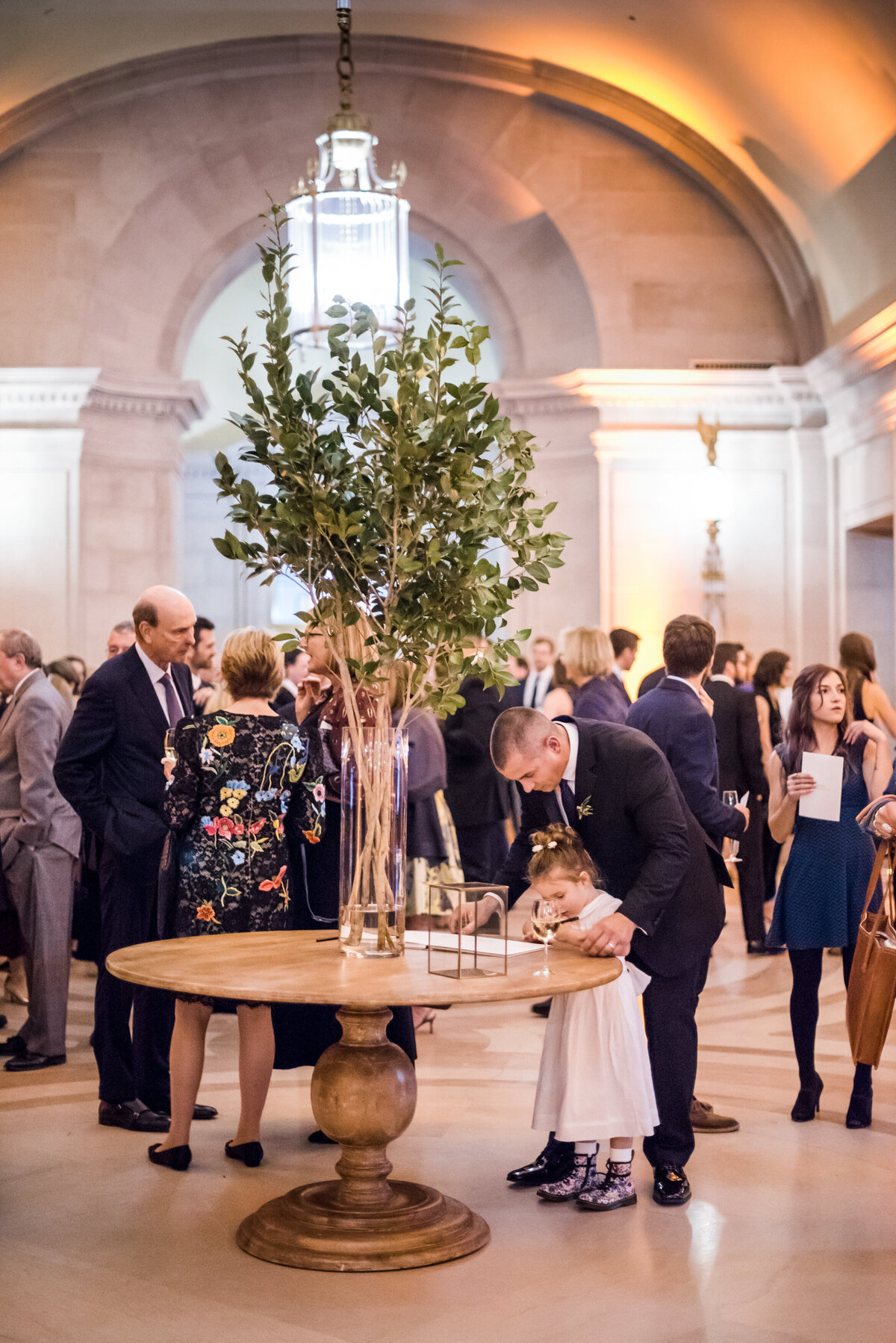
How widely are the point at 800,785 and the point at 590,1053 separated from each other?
5.12 ft

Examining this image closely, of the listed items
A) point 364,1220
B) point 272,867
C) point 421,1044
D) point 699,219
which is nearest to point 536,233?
point 699,219

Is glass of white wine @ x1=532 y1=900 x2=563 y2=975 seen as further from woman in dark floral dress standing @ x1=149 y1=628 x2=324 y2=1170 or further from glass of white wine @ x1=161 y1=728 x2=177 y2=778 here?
glass of white wine @ x1=161 y1=728 x2=177 y2=778

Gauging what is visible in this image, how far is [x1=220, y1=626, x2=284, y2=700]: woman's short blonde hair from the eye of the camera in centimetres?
447

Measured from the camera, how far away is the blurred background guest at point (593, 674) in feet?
22.6

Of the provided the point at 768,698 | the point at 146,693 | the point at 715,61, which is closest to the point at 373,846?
the point at 146,693

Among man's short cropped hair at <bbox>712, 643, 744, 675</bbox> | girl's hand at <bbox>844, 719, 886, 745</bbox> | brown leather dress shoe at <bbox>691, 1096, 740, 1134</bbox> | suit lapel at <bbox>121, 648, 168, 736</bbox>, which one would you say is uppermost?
man's short cropped hair at <bbox>712, 643, 744, 675</bbox>

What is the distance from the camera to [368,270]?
10.9m

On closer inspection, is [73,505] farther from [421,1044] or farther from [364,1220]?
[364,1220]

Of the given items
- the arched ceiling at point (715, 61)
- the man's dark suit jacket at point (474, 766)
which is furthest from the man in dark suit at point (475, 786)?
the arched ceiling at point (715, 61)

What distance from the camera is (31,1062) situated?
19.4 feet

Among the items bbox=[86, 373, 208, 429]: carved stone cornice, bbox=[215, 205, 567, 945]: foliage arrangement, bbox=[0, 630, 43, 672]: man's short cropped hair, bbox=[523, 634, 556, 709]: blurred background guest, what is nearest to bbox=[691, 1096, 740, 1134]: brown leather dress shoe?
bbox=[215, 205, 567, 945]: foliage arrangement

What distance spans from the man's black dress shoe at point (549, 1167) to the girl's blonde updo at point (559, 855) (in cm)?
97

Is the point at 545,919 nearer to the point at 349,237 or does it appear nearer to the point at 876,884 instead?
the point at 876,884

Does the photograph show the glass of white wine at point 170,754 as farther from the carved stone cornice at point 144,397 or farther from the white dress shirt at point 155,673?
the carved stone cornice at point 144,397
